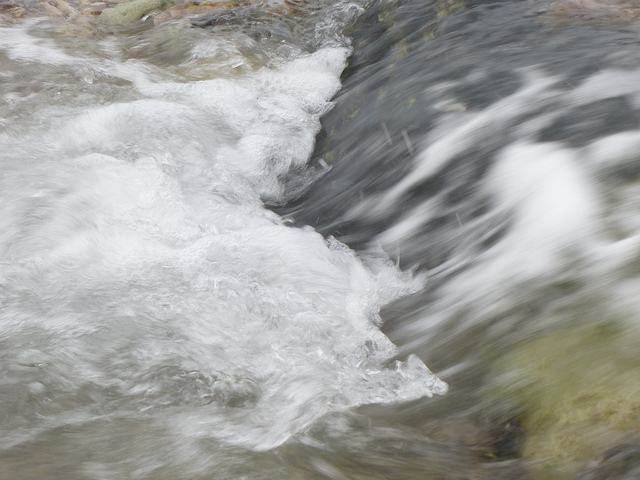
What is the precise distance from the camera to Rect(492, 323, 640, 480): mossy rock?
197 cm

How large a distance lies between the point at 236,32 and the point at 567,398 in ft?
18.9

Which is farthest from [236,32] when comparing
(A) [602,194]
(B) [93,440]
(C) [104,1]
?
(B) [93,440]

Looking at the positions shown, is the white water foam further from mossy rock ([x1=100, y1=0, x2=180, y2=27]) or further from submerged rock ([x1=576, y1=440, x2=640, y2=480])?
mossy rock ([x1=100, y1=0, x2=180, y2=27])

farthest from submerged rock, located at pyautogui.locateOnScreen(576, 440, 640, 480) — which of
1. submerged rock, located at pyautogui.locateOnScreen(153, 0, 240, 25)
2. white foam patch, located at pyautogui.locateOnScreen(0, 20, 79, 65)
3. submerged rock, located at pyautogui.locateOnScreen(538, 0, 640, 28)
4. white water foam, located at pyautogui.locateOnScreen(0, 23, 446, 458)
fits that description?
submerged rock, located at pyautogui.locateOnScreen(153, 0, 240, 25)

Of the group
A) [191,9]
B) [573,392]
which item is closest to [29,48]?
[191,9]

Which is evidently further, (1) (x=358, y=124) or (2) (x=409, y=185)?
(1) (x=358, y=124)

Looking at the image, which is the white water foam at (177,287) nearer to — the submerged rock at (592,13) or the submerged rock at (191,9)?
the submerged rock at (592,13)

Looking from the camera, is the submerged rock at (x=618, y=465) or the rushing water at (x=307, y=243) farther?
the rushing water at (x=307, y=243)

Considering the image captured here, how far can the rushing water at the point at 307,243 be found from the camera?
2309 millimetres

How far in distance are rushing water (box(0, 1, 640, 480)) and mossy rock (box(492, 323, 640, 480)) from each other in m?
0.05

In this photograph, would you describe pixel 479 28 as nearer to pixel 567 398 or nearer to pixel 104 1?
pixel 567 398

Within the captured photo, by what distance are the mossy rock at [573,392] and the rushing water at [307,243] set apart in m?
0.05

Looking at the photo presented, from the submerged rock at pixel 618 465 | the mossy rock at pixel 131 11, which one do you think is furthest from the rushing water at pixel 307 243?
the mossy rock at pixel 131 11

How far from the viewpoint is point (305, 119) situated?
5.65m
